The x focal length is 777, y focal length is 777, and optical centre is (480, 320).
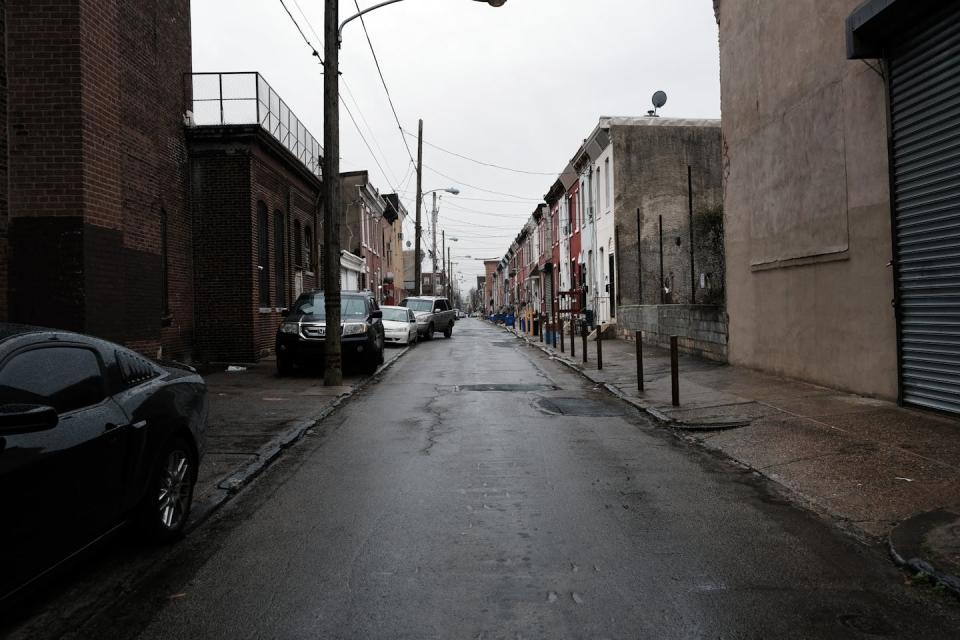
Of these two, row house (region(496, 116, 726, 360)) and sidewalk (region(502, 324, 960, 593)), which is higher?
row house (region(496, 116, 726, 360))

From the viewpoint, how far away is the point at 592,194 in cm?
3195

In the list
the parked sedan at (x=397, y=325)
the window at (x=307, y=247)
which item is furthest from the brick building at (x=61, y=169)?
the parked sedan at (x=397, y=325)

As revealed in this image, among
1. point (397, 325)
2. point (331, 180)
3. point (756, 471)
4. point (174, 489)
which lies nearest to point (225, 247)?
point (331, 180)

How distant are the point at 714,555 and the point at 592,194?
28.3 m

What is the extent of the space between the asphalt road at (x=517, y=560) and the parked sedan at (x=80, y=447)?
41 cm

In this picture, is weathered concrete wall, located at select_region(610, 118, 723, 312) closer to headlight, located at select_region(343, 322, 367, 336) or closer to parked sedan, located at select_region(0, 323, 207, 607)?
headlight, located at select_region(343, 322, 367, 336)

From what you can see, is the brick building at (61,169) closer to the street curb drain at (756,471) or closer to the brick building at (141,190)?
the brick building at (141,190)

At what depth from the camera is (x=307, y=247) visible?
84.0ft

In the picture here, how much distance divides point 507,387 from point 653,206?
16007 millimetres

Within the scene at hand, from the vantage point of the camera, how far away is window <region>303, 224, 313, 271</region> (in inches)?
989

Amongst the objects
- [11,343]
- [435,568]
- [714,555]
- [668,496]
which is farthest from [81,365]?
[668,496]

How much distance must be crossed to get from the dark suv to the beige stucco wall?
7509 mm

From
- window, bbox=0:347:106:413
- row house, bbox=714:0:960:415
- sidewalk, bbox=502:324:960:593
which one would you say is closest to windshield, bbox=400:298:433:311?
row house, bbox=714:0:960:415

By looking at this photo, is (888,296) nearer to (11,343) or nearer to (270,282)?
(11,343)
